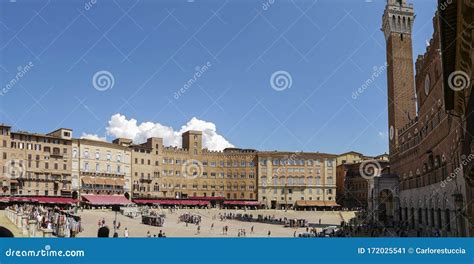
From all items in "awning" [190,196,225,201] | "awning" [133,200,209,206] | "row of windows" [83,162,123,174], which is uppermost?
"row of windows" [83,162,123,174]

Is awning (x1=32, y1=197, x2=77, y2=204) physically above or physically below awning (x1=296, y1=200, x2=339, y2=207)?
above

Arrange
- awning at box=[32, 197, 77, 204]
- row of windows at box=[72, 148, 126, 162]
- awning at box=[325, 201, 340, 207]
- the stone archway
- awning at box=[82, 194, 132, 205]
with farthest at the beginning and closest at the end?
awning at box=[325, 201, 340, 207]
row of windows at box=[72, 148, 126, 162]
awning at box=[82, 194, 132, 205]
awning at box=[32, 197, 77, 204]
the stone archway

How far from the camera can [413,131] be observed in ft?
156
